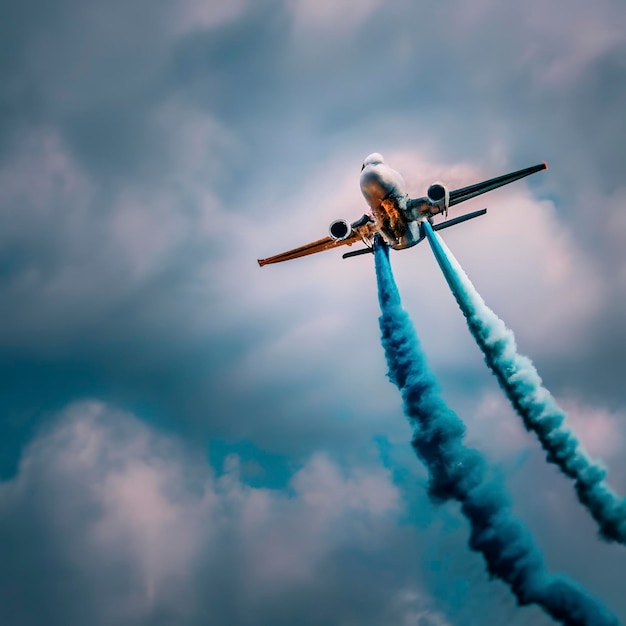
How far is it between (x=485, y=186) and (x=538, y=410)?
17.2 meters

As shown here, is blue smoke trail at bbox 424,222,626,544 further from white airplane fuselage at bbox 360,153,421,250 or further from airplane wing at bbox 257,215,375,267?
airplane wing at bbox 257,215,375,267

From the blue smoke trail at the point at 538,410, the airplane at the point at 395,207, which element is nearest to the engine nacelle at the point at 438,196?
the airplane at the point at 395,207

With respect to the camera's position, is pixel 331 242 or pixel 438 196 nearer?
pixel 438 196

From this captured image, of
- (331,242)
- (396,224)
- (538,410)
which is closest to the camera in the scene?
(538,410)

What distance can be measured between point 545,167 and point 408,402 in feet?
66.7

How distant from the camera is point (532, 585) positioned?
61.5 meters

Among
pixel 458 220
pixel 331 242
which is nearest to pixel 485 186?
pixel 458 220

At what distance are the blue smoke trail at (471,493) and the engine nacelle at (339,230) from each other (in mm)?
3414

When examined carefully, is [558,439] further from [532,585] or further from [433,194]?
[433,194]

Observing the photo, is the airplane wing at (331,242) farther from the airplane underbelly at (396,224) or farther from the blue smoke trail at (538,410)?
the blue smoke trail at (538,410)

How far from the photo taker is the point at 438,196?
60750 mm

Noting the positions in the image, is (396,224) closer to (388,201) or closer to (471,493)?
(388,201)

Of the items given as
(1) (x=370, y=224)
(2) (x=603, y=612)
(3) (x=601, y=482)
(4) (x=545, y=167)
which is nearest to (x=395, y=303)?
(1) (x=370, y=224)

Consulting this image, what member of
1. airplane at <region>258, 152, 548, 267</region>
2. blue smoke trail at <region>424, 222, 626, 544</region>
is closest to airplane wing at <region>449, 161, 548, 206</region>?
airplane at <region>258, 152, 548, 267</region>
